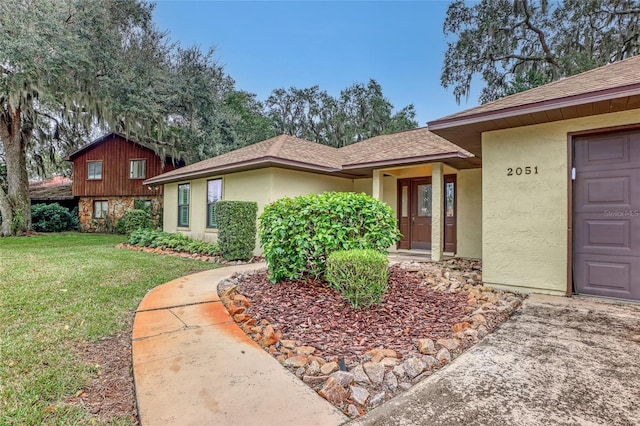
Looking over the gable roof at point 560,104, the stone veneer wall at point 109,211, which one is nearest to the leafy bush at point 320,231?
the gable roof at point 560,104

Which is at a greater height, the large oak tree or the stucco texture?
the large oak tree

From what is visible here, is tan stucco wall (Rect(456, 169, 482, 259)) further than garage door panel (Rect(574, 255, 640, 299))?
Yes

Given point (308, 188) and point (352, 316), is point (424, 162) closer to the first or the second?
point (308, 188)

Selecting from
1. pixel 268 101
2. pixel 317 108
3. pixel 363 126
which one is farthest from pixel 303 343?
pixel 268 101

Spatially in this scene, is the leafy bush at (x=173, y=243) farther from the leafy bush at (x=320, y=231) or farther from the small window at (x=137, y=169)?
the small window at (x=137, y=169)

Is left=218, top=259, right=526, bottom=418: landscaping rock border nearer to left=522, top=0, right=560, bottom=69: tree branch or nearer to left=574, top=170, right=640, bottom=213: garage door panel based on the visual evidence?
left=574, top=170, right=640, bottom=213: garage door panel

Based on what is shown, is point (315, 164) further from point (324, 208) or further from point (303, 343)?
point (303, 343)

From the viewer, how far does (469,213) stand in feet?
28.7

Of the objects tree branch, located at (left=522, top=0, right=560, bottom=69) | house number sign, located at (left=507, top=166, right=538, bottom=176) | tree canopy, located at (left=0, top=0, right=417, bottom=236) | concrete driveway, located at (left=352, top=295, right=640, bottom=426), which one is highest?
tree branch, located at (left=522, top=0, right=560, bottom=69)

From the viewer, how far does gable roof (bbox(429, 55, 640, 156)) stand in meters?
3.93

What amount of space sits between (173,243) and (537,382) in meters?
9.85

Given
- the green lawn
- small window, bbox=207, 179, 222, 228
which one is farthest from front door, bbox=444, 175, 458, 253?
small window, bbox=207, 179, 222, 228

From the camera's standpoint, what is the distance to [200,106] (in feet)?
53.0

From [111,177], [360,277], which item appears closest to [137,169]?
[111,177]
